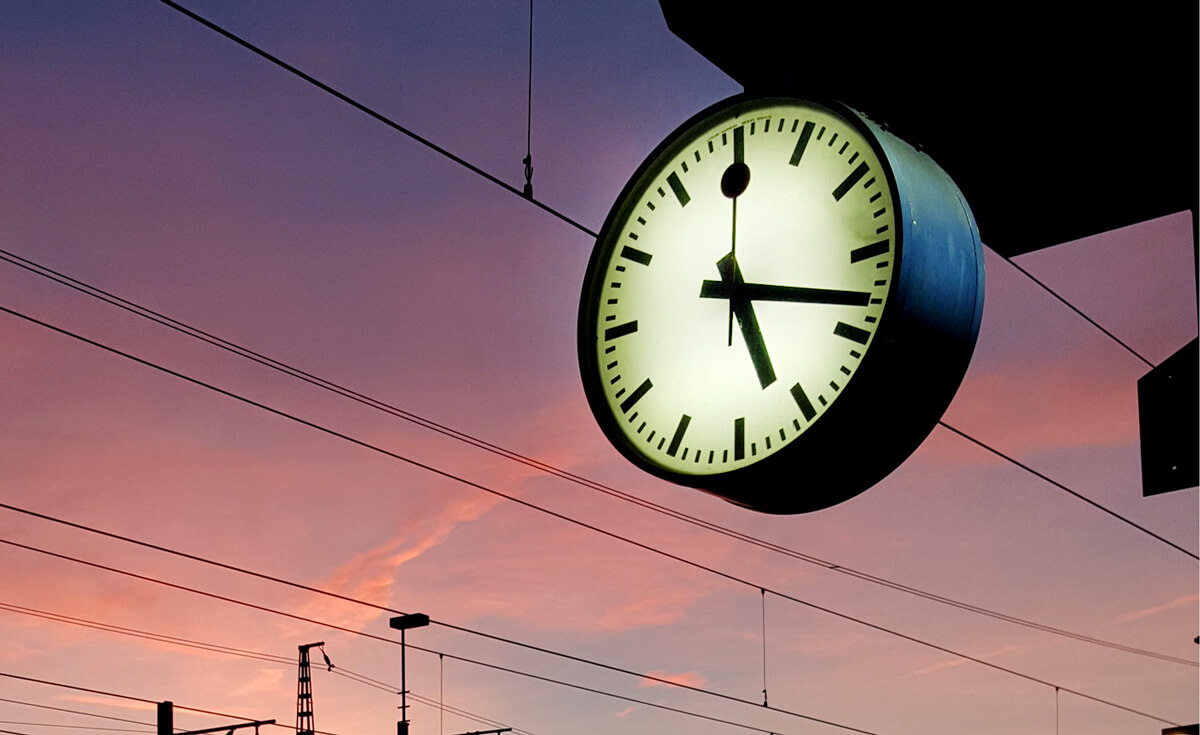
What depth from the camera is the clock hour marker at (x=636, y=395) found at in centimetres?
305

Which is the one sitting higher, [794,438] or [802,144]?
[802,144]

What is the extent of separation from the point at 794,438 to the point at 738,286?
1.26 ft

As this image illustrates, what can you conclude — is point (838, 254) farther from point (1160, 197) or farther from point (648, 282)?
point (1160, 197)

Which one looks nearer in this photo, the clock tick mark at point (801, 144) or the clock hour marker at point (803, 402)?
the clock hour marker at point (803, 402)

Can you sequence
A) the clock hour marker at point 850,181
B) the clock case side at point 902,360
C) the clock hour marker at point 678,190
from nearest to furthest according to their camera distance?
the clock case side at point 902,360 < the clock hour marker at point 850,181 < the clock hour marker at point 678,190

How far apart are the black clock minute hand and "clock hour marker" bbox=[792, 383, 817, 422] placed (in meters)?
0.06

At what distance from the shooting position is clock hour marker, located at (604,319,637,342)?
10.3ft

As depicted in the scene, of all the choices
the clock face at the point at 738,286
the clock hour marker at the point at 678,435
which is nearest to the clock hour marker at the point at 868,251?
the clock face at the point at 738,286

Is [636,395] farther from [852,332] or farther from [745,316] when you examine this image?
[852,332]

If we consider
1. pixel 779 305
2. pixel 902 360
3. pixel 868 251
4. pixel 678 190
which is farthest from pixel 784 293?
pixel 678 190

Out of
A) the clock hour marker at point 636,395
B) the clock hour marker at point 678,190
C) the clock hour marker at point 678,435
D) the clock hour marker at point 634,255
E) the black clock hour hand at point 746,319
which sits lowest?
the clock hour marker at point 678,435

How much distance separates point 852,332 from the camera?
2.75 meters

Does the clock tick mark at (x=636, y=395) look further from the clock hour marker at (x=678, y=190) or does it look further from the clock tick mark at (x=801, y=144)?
the clock tick mark at (x=801, y=144)

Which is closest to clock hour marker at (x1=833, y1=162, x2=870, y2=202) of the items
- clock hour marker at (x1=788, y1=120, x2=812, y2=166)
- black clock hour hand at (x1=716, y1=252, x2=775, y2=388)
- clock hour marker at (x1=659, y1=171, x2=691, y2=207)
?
clock hour marker at (x1=788, y1=120, x2=812, y2=166)
